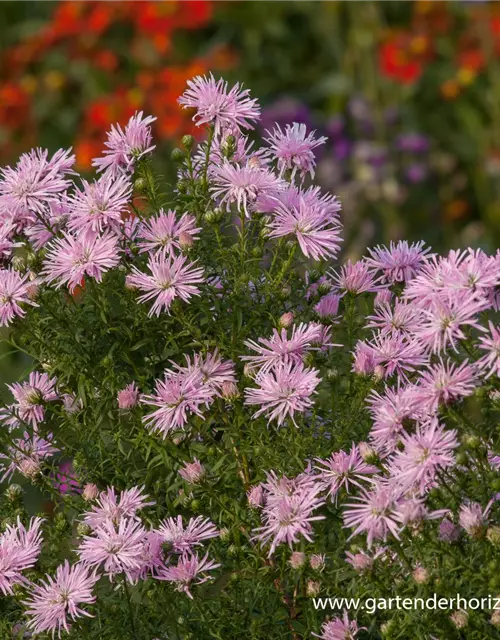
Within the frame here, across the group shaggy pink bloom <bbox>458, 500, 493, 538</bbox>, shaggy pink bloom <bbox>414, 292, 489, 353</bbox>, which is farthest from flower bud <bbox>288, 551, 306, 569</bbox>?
shaggy pink bloom <bbox>414, 292, 489, 353</bbox>

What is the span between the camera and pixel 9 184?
1709 mm

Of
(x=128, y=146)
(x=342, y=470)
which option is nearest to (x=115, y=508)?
(x=342, y=470)

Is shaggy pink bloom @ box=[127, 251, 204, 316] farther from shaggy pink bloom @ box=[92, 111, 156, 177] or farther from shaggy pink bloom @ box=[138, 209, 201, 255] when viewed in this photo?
shaggy pink bloom @ box=[92, 111, 156, 177]

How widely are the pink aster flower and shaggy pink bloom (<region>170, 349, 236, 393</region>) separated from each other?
215 millimetres

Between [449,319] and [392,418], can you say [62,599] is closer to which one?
[392,418]

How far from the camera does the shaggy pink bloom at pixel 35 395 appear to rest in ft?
5.77

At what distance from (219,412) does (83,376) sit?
0.66 feet

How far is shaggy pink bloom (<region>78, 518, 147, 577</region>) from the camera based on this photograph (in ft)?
4.93

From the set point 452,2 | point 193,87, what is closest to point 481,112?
point 452,2

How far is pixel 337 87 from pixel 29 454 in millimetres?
3563

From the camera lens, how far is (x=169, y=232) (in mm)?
1647

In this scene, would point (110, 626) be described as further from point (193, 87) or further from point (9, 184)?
point (193, 87)

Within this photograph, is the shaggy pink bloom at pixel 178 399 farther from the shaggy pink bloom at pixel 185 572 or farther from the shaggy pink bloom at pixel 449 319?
the shaggy pink bloom at pixel 449 319

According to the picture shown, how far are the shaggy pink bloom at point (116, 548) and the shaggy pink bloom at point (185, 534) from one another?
64 mm
